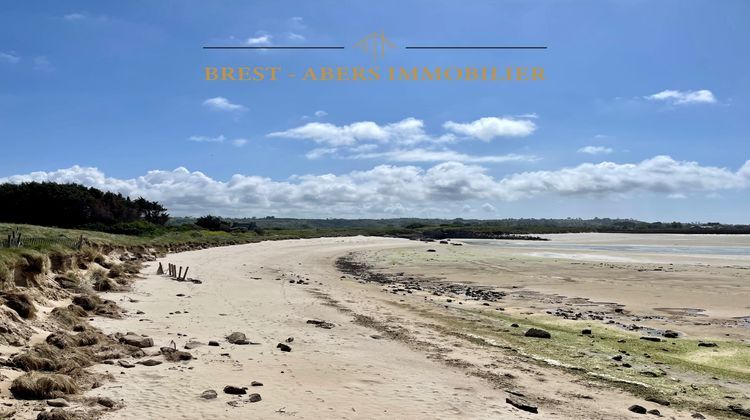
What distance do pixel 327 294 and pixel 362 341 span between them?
11310mm

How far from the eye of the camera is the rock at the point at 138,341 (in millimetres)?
12656

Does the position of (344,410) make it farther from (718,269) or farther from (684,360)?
(718,269)

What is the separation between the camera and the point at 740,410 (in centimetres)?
962

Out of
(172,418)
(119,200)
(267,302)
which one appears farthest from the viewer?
(119,200)

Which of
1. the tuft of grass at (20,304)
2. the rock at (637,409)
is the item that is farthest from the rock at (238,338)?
the rock at (637,409)

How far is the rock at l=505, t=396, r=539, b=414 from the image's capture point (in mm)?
9278

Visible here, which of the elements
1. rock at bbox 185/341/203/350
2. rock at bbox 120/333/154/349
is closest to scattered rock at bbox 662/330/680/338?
rock at bbox 185/341/203/350

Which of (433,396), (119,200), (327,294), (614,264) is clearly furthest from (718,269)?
(119,200)

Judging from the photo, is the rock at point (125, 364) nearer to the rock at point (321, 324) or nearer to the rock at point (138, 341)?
the rock at point (138, 341)

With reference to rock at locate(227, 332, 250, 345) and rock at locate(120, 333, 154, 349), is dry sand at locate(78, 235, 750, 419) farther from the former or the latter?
rock at locate(120, 333, 154, 349)

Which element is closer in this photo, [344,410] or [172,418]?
[172,418]

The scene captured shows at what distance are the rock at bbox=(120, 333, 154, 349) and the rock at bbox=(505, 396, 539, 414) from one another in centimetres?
813

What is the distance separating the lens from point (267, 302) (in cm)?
2227

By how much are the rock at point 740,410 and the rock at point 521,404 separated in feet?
11.6
